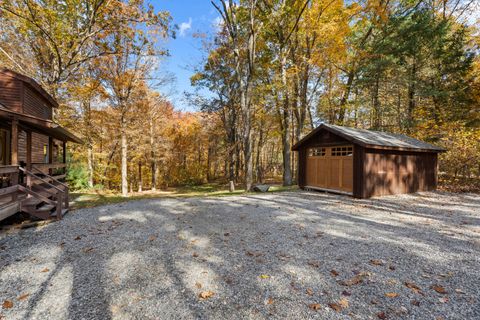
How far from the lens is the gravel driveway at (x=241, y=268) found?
2.56 meters

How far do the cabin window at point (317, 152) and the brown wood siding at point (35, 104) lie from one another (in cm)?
1273

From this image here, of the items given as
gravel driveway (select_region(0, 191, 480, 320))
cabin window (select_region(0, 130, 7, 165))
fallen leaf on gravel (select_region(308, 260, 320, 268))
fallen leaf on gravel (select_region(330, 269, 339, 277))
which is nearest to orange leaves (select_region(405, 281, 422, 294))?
gravel driveway (select_region(0, 191, 480, 320))

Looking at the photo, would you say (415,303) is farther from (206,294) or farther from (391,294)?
(206,294)

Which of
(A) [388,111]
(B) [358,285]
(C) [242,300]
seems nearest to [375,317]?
(B) [358,285]

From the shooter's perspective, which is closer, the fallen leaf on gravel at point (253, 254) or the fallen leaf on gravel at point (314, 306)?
the fallen leaf on gravel at point (314, 306)

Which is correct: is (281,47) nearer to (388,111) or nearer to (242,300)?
(388,111)

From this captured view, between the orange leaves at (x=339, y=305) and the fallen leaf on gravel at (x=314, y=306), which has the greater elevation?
the fallen leaf on gravel at (x=314, y=306)

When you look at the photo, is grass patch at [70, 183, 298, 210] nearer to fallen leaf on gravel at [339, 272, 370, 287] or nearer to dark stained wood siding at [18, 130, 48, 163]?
dark stained wood siding at [18, 130, 48, 163]

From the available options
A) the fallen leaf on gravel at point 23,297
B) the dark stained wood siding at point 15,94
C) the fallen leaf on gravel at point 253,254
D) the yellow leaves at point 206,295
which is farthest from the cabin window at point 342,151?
the dark stained wood siding at point 15,94

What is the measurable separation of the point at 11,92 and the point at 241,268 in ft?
34.0

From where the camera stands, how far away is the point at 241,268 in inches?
136

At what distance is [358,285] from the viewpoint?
302 cm

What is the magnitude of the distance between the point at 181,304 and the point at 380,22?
1901cm

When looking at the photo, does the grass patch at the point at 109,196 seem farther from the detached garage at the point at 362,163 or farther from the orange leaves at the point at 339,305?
the orange leaves at the point at 339,305
